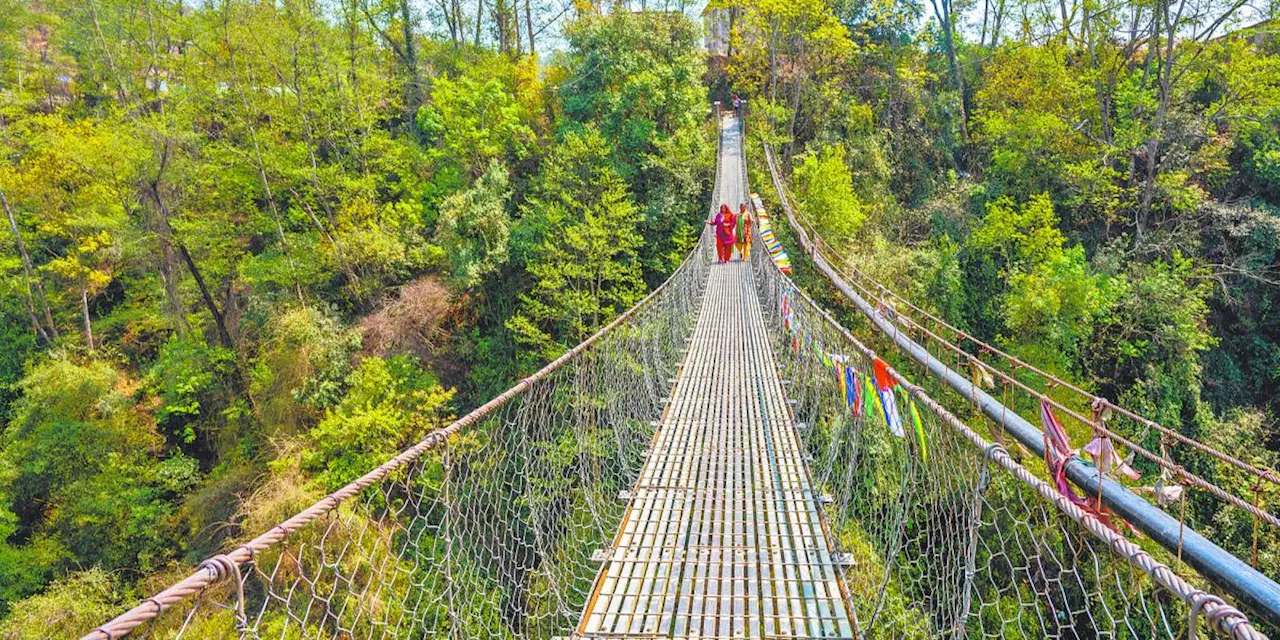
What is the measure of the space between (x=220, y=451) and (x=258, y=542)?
10403 mm

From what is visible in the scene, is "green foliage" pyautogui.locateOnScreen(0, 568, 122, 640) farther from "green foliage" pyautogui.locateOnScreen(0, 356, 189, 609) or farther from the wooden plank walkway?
the wooden plank walkway

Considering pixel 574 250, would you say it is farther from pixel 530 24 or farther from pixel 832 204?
pixel 530 24

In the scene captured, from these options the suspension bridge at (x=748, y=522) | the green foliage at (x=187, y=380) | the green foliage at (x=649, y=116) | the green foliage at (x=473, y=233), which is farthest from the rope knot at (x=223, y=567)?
the green foliage at (x=187, y=380)

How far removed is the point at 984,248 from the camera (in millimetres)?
8711

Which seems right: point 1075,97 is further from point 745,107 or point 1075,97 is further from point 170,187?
point 170,187

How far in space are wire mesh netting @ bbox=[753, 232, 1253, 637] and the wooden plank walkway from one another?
0.49ft

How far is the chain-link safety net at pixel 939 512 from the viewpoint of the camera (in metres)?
0.90

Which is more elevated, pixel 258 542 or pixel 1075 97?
pixel 1075 97

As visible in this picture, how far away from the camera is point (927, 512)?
5.10ft

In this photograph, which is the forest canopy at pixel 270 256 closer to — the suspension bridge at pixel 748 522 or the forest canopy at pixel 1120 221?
the forest canopy at pixel 1120 221

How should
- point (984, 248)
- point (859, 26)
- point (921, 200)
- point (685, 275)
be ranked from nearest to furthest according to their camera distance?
point (685, 275)
point (984, 248)
point (921, 200)
point (859, 26)

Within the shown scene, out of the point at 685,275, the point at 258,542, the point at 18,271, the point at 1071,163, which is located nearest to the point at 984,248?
the point at 1071,163

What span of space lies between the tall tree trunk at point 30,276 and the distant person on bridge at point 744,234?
1150 centimetres

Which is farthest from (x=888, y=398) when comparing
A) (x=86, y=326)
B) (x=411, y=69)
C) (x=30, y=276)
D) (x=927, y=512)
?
(x=30, y=276)
